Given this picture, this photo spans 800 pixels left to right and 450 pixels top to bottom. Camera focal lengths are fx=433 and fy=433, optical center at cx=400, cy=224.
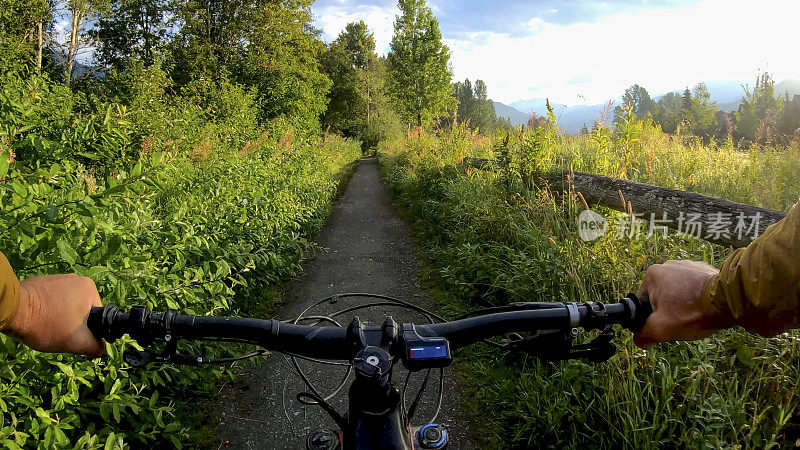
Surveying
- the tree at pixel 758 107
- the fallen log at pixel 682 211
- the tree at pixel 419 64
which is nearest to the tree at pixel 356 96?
the tree at pixel 419 64

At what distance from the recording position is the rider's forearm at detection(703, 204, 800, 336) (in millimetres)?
835

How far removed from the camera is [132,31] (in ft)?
73.5

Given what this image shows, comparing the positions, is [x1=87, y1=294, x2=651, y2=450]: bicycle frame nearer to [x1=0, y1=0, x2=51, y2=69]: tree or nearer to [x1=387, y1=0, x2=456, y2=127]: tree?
[x1=0, y1=0, x2=51, y2=69]: tree

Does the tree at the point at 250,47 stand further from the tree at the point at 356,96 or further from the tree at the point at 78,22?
the tree at the point at 356,96

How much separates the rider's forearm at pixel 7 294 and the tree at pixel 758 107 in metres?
13.2

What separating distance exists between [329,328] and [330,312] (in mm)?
4436

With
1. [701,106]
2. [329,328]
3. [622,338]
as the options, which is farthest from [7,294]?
[701,106]

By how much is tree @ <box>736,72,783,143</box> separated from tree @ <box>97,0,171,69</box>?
24.2 meters

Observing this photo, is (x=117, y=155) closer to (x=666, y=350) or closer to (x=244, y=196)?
(x=244, y=196)

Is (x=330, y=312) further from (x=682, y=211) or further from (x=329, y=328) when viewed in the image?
(x=329, y=328)

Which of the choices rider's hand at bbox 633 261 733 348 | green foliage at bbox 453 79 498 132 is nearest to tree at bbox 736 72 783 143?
rider's hand at bbox 633 261 733 348

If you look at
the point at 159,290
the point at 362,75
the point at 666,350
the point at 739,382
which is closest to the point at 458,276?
the point at 666,350

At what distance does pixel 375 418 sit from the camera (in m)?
1.01

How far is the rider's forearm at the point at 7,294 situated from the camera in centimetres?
91
